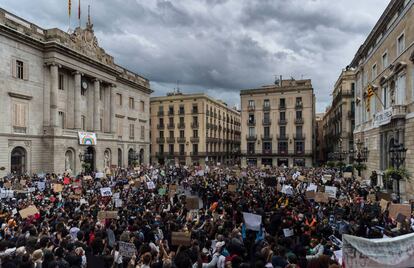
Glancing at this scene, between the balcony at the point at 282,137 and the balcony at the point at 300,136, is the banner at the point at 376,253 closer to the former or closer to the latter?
the balcony at the point at 300,136

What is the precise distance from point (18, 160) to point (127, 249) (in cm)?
2773

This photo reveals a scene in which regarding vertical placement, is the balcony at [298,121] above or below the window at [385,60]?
below

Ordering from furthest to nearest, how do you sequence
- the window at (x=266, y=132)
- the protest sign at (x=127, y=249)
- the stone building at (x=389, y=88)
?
1. the window at (x=266, y=132)
2. the stone building at (x=389, y=88)
3. the protest sign at (x=127, y=249)

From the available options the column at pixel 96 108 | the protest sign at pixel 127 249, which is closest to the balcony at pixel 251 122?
the column at pixel 96 108

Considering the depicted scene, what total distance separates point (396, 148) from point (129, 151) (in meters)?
38.7

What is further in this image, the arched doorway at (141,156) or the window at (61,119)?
the arched doorway at (141,156)

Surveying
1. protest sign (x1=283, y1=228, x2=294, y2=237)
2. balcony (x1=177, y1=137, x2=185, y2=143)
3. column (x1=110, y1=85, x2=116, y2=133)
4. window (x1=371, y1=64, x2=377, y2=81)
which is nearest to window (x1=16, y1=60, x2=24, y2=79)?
column (x1=110, y1=85, x2=116, y2=133)

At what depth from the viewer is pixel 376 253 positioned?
5375 mm

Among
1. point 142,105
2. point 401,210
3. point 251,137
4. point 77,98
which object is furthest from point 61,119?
point 251,137

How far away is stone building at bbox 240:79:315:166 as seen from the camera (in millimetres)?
54500

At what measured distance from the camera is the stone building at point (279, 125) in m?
54.5

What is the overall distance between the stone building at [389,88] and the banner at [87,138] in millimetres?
29904

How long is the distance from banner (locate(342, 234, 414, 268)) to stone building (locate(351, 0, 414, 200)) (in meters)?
16.0

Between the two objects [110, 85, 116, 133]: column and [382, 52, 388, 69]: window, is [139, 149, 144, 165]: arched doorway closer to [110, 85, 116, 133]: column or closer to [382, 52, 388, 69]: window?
[110, 85, 116, 133]: column
